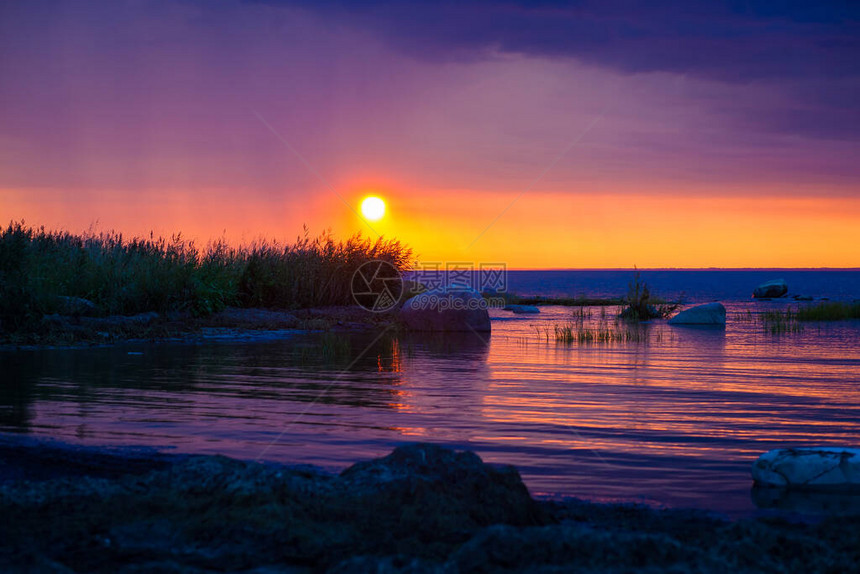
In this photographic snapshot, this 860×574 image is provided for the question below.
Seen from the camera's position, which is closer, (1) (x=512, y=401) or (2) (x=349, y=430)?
(2) (x=349, y=430)

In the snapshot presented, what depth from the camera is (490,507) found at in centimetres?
467

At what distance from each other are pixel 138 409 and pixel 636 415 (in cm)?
577

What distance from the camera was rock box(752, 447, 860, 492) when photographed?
222 inches

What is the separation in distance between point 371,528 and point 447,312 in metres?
18.1

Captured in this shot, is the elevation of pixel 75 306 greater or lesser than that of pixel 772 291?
lesser

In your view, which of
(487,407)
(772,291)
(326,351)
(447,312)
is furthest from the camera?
(772,291)

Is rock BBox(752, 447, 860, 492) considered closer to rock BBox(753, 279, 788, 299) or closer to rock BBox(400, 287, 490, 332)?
rock BBox(400, 287, 490, 332)

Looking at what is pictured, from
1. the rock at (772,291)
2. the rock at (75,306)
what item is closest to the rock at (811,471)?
the rock at (75,306)

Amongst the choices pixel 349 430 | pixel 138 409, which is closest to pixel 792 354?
pixel 349 430

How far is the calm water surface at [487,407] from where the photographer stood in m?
6.43

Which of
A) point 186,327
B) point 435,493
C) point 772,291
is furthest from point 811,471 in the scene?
point 772,291

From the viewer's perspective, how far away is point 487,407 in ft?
29.6

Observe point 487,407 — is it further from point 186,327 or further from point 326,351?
point 186,327

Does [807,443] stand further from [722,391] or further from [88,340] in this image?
[88,340]
